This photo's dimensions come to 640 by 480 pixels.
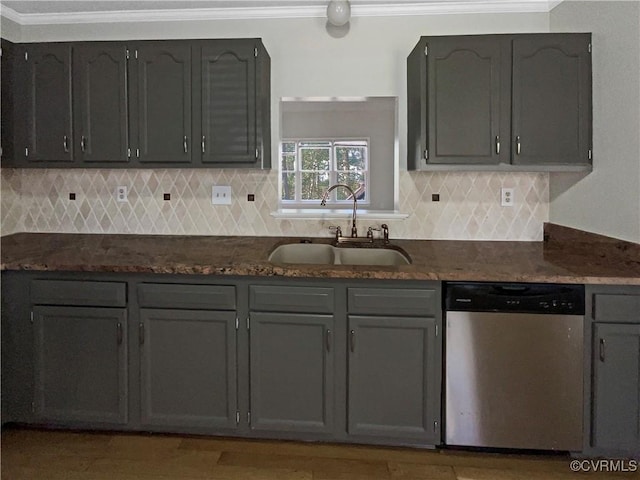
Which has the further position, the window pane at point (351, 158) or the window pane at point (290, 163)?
the window pane at point (351, 158)

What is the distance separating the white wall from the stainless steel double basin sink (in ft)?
3.33

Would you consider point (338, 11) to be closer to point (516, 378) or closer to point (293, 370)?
point (293, 370)

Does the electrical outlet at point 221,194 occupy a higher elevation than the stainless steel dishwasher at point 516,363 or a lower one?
higher

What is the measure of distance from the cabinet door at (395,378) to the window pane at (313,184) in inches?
155

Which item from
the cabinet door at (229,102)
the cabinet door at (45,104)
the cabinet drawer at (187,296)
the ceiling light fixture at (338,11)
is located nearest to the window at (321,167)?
the ceiling light fixture at (338,11)

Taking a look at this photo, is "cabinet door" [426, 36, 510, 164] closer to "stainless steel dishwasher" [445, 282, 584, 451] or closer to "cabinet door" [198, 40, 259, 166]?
"stainless steel dishwasher" [445, 282, 584, 451]

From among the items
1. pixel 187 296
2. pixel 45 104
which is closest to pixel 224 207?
pixel 187 296

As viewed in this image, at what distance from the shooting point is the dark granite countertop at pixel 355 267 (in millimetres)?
2082

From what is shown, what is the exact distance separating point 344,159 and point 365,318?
4.22 meters

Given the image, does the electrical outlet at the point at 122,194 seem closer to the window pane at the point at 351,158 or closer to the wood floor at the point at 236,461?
the wood floor at the point at 236,461

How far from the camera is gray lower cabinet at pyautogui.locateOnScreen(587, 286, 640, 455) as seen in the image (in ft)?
6.58

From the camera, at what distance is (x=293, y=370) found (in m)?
2.21

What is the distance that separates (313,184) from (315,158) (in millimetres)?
339

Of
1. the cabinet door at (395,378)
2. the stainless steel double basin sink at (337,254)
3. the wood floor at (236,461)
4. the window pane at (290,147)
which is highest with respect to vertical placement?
the window pane at (290,147)
